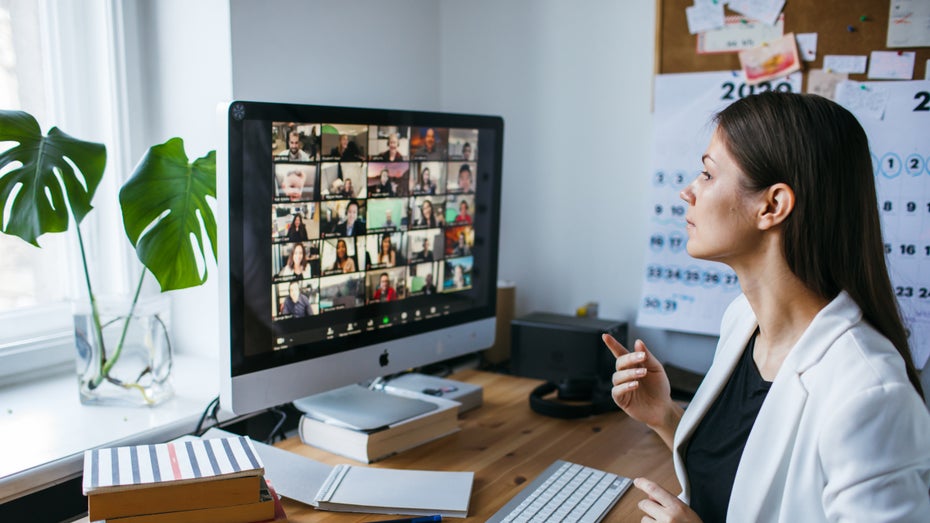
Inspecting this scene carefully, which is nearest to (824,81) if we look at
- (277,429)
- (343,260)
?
(343,260)

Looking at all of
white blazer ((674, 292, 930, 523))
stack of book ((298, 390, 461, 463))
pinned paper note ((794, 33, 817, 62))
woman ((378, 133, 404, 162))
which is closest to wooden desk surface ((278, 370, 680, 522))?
stack of book ((298, 390, 461, 463))

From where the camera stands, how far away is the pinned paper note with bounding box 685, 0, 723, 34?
1820mm

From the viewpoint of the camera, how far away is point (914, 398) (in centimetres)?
98

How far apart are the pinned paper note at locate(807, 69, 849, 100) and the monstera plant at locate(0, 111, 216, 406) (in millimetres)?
1304

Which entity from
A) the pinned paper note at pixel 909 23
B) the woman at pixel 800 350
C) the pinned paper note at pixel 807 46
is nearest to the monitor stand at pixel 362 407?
the woman at pixel 800 350

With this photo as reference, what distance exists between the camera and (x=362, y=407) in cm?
156

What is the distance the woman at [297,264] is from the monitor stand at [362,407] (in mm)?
282

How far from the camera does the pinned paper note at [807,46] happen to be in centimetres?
173

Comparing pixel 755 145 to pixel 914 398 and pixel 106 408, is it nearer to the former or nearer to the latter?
pixel 914 398

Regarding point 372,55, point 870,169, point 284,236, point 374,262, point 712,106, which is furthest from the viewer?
point 372,55

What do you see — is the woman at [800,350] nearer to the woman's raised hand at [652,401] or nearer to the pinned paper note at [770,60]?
the woman's raised hand at [652,401]

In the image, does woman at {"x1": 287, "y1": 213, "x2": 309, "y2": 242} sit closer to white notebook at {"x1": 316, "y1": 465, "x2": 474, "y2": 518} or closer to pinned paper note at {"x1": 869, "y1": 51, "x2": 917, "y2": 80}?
white notebook at {"x1": 316, "y1": 465, "x2": 474, "y2": 518}

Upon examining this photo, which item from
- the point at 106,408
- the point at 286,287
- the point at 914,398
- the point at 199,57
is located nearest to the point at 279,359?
the point at 286,287

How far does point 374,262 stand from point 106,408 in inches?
23.7
